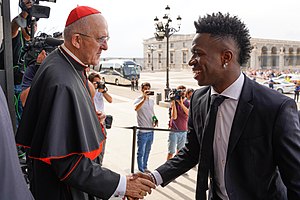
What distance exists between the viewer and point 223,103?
1836 millimetres

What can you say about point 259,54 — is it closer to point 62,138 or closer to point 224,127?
point 224,127

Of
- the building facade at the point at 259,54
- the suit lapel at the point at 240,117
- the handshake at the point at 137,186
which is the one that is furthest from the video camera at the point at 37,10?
the building facade at the point at 259,54

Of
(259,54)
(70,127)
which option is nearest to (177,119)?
(70,127)

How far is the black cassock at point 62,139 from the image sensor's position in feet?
5.24

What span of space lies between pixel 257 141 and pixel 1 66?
265 centimetres

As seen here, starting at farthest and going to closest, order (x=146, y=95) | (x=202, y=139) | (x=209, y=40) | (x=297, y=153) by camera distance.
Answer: (x=146, y=95)
(x=202, y=139)
(x=209, y=40)
(x=297, y=153)

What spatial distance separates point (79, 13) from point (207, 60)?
0.88 m

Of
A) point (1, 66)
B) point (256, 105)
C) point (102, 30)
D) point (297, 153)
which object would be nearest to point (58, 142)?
point (102, 30)

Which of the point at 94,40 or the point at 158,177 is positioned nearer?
the point at 94,40

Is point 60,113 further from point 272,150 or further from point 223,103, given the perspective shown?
point 272,150

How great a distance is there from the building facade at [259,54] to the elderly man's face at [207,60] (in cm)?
7424

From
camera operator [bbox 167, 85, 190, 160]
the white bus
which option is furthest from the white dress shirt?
the white bus

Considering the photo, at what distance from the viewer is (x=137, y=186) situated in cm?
188

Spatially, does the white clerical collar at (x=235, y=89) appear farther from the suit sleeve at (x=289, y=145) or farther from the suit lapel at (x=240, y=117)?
the suit sleeve at (x=289, y=145)
